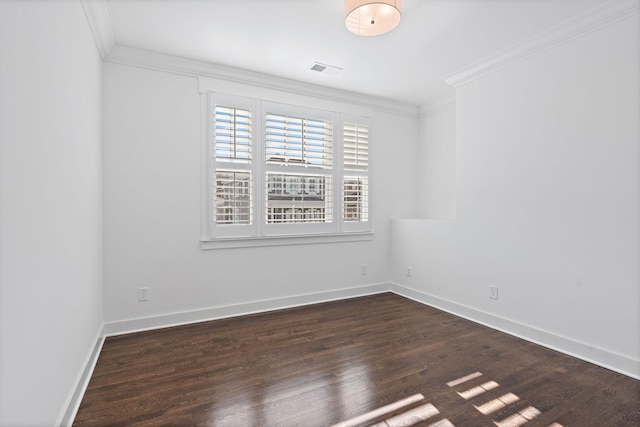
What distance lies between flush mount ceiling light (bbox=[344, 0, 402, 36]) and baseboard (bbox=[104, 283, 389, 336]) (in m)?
2.91

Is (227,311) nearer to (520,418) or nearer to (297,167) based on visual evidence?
(297,167)

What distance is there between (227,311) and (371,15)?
10.2ft

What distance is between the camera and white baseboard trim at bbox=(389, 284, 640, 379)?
232 cm

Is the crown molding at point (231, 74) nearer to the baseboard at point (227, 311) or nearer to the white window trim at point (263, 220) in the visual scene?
the white window trim at point (263, 220)

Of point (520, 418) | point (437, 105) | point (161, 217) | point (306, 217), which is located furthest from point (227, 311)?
point (437, 105)

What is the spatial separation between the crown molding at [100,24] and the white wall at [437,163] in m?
3.84

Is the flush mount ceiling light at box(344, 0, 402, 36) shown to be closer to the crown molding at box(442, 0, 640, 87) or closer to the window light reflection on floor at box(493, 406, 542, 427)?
the crown molding at box(442, 0, 640, 87)

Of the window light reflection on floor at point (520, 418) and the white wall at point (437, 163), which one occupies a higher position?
the white wall at point (437, 163)

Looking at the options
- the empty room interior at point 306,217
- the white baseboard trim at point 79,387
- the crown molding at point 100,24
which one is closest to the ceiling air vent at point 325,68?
the empty room interior at point 306,217

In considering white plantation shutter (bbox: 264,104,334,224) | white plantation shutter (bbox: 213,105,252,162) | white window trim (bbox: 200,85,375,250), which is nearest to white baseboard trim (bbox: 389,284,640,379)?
white window trim (bbox: 200,85,375,250)

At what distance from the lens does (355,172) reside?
14.1 ft

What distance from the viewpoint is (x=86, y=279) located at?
2291 millimetres

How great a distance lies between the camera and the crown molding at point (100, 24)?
224 centimetres

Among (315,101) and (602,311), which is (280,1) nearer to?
(315,101)
